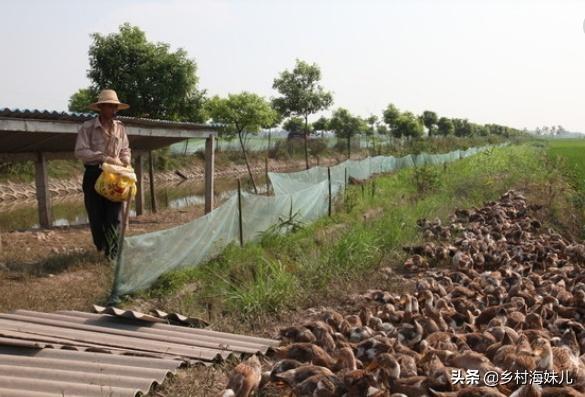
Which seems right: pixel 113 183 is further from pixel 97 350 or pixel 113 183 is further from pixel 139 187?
pixel 139 187

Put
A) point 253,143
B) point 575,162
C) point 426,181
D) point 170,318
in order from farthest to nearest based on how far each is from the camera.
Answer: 1. point 253,143
2. point 575,162
3. point 426,181
4. point 170,318

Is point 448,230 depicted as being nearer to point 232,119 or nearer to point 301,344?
point 301,344

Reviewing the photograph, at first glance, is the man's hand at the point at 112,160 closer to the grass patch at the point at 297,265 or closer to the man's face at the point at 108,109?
the man's face at the point at 108,109

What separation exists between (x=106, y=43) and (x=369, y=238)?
13.2 m

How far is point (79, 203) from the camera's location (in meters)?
19.9

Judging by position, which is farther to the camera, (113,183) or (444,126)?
(444,126)

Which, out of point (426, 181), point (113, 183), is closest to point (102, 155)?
point (113, 183)

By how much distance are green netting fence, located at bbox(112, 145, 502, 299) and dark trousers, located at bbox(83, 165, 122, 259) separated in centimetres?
111

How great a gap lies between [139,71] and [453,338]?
15473 mm

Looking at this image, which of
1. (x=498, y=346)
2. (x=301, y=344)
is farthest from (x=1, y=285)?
(x=498, y=346)

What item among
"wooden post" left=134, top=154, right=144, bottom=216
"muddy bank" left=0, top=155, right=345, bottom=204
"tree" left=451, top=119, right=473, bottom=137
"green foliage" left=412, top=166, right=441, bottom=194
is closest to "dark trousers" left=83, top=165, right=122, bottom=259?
"wooden post" left=134, top=154, right=144, bottom=216

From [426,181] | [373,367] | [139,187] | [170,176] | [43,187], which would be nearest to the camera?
[373,367]

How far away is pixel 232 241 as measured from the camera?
24.0 feet

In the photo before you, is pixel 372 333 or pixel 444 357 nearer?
pixel 444 357
